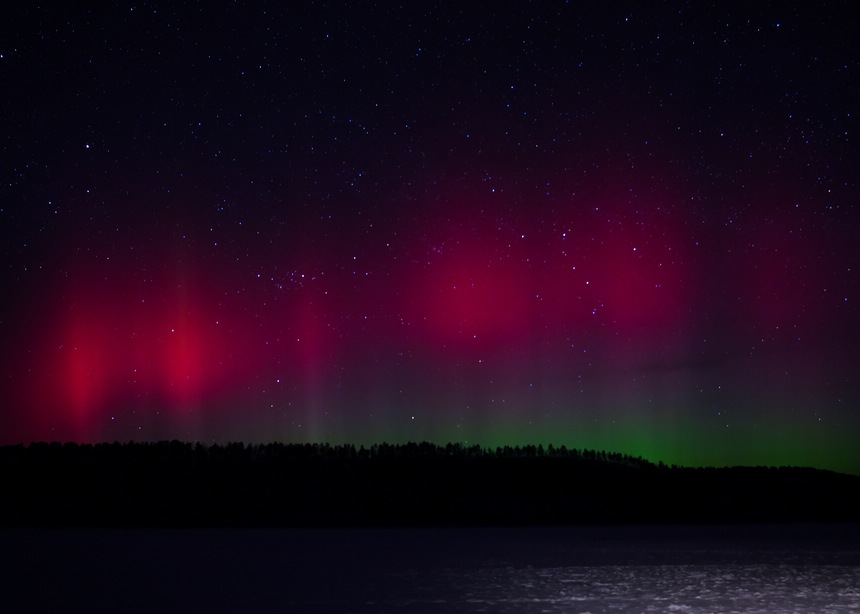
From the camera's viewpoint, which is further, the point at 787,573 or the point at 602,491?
the point at 602,491

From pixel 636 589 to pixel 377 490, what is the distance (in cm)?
2835

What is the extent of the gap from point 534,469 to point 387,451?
8177 mm

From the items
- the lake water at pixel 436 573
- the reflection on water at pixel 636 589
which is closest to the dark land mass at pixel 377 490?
the lake water at pixel 436 573

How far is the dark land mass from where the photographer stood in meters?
35.1

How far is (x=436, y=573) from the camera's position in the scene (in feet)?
47.8

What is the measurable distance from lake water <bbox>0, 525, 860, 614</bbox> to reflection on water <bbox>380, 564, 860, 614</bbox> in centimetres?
2

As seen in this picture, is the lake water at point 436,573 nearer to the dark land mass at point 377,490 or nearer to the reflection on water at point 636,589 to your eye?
the reflection on water at point 636,589

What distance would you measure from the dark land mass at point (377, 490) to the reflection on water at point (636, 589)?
18497mm

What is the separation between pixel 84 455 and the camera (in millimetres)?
43906

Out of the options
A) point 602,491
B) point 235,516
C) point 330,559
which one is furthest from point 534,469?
point 330,559

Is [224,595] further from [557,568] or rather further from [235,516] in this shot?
[235,516]

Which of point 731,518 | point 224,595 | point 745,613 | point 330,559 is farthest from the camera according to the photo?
point 731,518

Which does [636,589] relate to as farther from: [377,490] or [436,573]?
[377,490]

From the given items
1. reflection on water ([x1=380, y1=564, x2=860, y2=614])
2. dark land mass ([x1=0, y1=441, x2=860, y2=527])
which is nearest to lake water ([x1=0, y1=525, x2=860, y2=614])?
reflection on water ([x1=380, y1=564, x2=860, y2=614])
